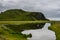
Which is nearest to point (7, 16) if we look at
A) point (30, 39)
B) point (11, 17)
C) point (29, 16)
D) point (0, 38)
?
point (11, 17)

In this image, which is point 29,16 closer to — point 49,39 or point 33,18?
point 33,18

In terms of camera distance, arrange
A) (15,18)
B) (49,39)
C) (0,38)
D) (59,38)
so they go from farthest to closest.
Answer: (15,18) < (49,39) < (59,38) < (0,38)

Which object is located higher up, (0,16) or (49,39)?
(0,16)

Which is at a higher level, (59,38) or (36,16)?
(36,16)

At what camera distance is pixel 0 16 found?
193 meters

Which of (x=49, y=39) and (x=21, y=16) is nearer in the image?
(x=49, y=39)

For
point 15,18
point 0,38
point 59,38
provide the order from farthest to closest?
point 15,18 < point 59,38 < point 0,38

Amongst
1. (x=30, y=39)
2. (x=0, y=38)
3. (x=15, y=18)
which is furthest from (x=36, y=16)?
(x=0, y=38)

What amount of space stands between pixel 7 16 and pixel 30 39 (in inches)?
5306

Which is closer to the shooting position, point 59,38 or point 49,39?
point 59,38

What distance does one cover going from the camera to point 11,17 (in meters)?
192

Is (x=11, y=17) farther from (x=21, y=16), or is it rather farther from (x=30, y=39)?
(x=30, y=39)

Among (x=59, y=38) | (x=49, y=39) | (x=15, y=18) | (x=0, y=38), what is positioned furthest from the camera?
(x=15, y=18)

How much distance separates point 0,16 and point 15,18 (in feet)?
48.8
